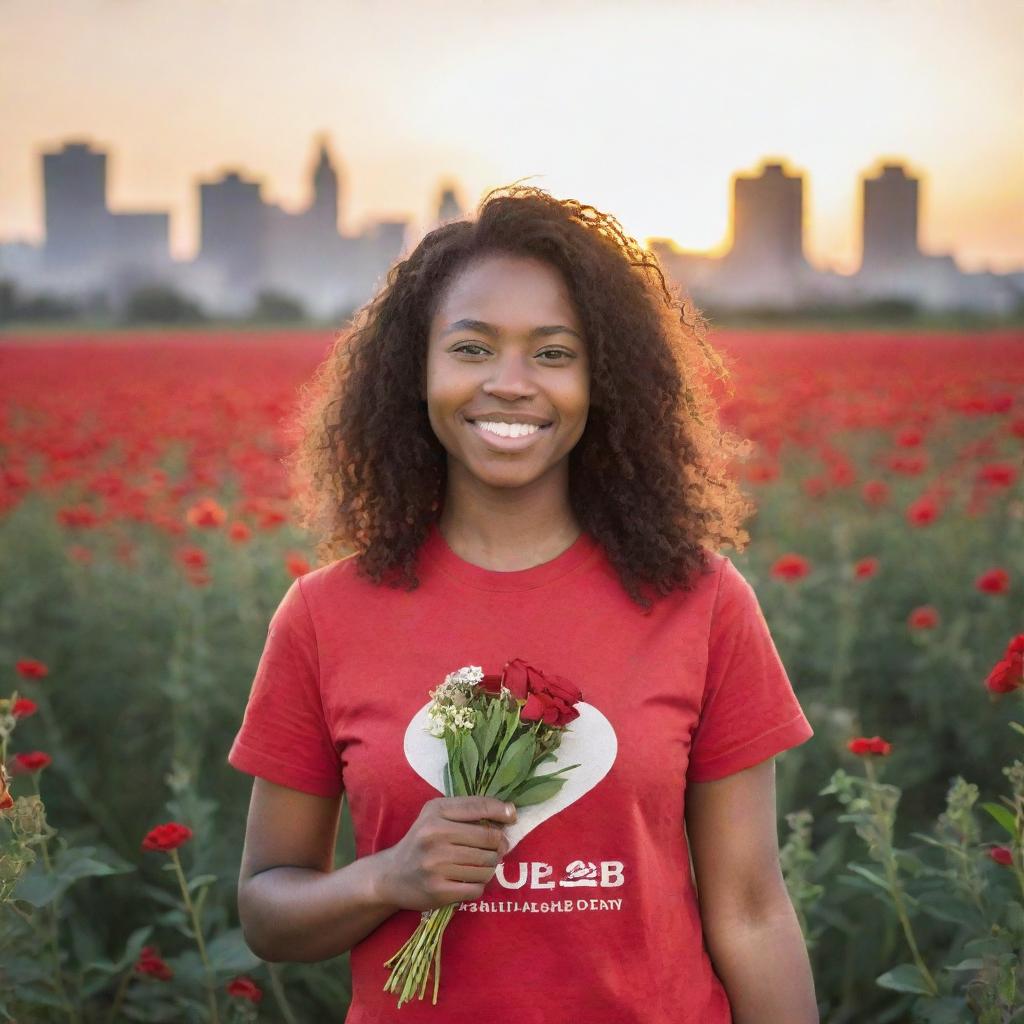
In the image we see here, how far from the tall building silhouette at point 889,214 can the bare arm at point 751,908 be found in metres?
13.2

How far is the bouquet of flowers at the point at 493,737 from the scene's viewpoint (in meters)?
1.51

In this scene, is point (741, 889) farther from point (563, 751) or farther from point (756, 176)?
point (756, 176)

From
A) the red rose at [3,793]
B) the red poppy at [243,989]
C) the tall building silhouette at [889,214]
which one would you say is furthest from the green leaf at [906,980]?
the tall building silhouette at [889,214]

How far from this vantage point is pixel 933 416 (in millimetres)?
6898

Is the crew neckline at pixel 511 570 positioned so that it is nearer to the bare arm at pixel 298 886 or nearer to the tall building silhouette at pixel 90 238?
the bare arm at pixel 298 886

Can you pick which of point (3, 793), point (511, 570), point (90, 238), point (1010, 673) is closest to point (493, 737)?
point (511, 570)

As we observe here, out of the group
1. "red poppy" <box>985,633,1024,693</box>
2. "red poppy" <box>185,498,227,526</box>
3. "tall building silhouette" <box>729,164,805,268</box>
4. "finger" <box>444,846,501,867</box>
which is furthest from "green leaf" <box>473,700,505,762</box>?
"tall building silhouette" <box>729,164,805,268</box>

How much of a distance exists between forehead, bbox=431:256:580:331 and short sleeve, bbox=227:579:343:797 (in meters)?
0.44

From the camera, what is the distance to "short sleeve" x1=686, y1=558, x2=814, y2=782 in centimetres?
164

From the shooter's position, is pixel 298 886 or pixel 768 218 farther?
pixel 768 218

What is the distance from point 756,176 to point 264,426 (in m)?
6.15

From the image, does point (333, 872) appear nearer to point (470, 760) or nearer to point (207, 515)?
point (470, 760)

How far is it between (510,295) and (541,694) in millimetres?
518

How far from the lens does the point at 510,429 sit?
1688 mm
